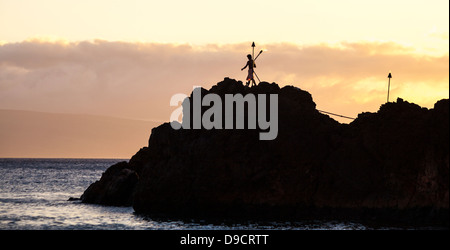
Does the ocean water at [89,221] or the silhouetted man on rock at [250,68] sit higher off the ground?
the silhouetted man on rock at [250,68]

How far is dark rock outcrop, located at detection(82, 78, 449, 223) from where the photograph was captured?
1663 inches

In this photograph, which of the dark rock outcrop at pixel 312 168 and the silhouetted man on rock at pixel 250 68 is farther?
the silhouetted man on rock at pixel 250 68

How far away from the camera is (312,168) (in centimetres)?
4406

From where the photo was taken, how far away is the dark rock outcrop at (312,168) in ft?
139

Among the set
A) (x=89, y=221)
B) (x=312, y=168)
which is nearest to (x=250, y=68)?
(x=312, y=168)

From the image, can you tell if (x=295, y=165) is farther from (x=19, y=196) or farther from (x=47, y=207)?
(x=19, y=196)

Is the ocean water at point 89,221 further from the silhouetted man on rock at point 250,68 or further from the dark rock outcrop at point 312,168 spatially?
the silhouetted man on rock at point 250,68

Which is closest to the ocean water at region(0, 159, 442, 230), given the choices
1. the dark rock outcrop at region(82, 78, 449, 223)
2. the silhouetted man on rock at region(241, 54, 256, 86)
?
the dark rock outcrop at region(82, 78, 449, 223)

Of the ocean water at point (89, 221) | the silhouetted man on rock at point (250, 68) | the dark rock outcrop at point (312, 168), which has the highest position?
the silhouetted man on rock at point (250, 68)

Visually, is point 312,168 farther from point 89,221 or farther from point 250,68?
point 89,221

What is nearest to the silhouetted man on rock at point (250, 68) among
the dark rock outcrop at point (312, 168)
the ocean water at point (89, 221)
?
the dark rock outcrop at point (312, 168)

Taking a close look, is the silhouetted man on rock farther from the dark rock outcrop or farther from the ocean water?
the ocean water
